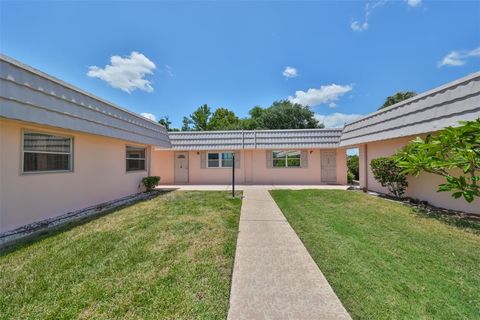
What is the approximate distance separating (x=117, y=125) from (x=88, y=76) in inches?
224

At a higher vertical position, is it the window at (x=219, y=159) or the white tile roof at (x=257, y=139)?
the white tile roof at (x=257, y=139)

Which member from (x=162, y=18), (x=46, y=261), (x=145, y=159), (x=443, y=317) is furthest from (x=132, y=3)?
(x=443, y=317)

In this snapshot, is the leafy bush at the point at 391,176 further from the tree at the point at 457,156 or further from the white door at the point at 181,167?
the white door at the point at 181,167

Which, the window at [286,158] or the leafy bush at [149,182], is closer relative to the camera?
the leafy bush at [149,182]

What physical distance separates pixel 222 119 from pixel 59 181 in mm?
34721

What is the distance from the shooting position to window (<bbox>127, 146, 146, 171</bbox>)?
384 inches

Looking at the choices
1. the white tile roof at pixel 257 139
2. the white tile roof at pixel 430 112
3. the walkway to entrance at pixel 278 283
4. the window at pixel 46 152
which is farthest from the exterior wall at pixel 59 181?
the white tile roof at pixel 430 112

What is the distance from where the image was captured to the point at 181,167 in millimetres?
15000

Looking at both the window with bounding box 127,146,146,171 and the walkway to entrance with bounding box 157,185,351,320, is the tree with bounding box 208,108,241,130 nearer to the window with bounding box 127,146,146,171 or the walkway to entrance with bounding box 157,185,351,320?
the window with bounding box 127,146,146,171

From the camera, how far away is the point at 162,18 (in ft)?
27.9

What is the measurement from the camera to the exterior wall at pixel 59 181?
4.61m

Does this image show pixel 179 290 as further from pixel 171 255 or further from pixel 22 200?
pixel 22 200

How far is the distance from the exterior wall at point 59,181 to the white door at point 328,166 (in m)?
11.5

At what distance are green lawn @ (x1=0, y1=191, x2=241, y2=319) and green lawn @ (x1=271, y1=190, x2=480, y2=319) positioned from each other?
5.06ft
